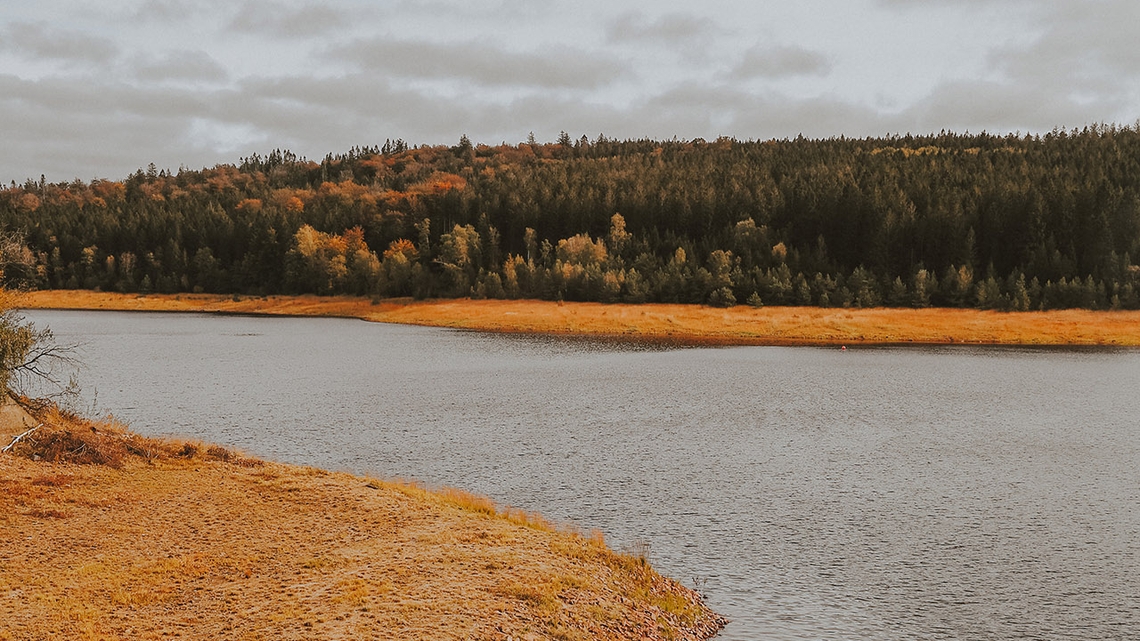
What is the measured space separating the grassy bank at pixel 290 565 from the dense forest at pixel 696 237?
8686cm

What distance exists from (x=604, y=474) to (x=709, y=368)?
3446cm

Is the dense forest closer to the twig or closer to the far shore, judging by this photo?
the far shore

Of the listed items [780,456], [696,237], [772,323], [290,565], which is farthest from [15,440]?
[696,237]

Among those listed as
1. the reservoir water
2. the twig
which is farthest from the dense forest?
the twig

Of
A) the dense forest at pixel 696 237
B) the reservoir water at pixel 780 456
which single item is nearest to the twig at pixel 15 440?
the reservoir water at pixel 780 456

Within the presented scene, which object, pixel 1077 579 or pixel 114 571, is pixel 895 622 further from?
pixel 114 571

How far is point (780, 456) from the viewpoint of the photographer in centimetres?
2988

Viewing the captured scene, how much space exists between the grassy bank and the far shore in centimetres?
6813

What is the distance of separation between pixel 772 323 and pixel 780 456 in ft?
217

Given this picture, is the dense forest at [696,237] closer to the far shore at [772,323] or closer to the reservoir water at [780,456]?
the far shore at [772,323]

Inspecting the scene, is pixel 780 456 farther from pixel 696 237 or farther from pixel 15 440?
pixel 696 237

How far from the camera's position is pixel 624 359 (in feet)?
219

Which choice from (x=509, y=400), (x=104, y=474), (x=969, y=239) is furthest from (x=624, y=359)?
(x=969, y=239)

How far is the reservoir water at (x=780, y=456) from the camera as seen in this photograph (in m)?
16.9
